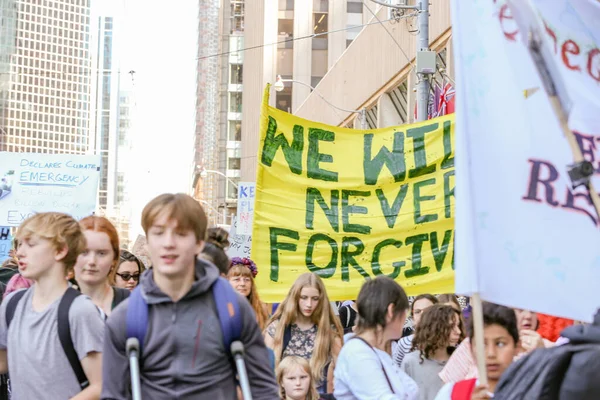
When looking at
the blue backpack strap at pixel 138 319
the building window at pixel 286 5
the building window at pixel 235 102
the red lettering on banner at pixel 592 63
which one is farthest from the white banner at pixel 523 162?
the building window at pixel 235 102

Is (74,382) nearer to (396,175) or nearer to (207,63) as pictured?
(396,175)

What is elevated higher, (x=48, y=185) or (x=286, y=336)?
(x=48, y=185)

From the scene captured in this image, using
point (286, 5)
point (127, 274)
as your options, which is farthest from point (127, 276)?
point (286, 5)

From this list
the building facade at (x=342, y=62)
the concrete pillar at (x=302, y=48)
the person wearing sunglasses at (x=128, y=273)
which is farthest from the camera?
the concrete pillar at (x=302, y=48)

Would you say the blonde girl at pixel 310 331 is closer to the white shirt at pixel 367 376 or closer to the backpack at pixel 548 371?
the white shirt at pixel 367 376

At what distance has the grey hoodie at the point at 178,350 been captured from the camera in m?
4.23

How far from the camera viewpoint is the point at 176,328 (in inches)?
167

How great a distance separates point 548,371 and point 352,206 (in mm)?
5653

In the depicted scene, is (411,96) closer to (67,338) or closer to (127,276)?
(127,276)

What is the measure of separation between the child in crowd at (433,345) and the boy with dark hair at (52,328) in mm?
3583

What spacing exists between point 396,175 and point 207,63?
13428 centimetres

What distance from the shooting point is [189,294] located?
4.29 metres

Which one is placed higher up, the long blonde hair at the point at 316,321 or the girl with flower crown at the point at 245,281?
the girl with flower crown at the point at 245,281

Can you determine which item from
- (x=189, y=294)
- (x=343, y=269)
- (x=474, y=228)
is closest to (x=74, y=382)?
(x=189, y=294)
